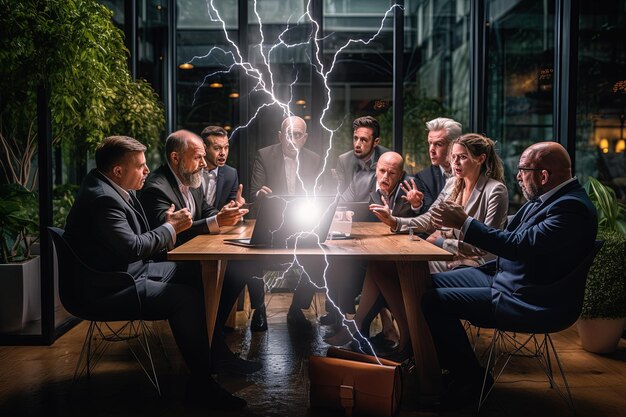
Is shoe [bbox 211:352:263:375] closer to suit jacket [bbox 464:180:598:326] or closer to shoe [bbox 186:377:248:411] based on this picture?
shoe [bbox 186:377:248:411]

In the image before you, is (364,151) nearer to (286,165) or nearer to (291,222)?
(286,165)

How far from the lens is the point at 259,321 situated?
14.6 ft

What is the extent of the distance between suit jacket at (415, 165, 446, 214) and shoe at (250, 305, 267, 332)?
1405 mm

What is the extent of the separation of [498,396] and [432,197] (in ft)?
5.40

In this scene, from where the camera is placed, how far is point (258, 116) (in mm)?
5750

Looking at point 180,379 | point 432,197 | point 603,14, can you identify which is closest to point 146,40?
point 432,197

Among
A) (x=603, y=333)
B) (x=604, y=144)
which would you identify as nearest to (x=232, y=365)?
(x=603, y=333)

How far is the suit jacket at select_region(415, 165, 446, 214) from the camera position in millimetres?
4395

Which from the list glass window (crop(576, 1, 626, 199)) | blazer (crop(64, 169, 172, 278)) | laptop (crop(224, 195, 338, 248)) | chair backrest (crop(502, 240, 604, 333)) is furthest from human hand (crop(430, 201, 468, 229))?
glass window (crop(576, 1, 626, 199))

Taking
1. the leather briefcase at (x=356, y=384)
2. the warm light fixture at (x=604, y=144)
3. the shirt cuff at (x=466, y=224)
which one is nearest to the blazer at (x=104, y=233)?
the leather briefcase at (x=356, y=384)

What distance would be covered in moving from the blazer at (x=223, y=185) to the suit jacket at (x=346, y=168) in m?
0.82

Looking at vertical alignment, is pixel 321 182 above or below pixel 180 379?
above

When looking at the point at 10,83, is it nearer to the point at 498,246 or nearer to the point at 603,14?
the point at 498,246

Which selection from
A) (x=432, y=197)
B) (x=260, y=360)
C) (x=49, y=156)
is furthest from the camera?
(x=432, y=197)
